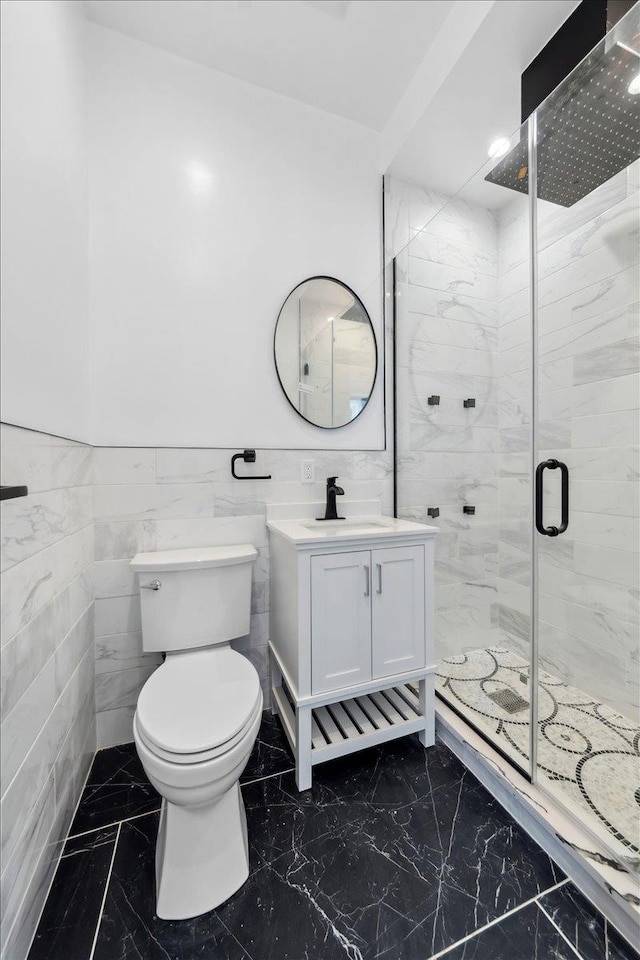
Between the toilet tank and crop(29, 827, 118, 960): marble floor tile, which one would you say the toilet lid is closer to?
the toilet tank

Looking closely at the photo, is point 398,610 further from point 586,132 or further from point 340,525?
Answer: point 586,132

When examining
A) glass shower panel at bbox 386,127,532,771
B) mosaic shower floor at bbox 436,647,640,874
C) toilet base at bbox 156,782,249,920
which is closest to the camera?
toilet base at bbox 156,782,249,920

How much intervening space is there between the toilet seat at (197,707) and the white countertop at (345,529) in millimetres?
464

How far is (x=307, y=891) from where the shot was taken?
38.3 inches

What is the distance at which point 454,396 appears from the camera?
195 cm

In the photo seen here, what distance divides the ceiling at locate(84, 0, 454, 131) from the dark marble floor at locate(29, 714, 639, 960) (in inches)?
112

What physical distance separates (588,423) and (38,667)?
81.3 inches

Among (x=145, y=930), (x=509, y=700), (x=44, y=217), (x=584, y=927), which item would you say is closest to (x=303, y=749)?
(x=145, y=930)

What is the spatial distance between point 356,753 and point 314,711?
0.71 ft

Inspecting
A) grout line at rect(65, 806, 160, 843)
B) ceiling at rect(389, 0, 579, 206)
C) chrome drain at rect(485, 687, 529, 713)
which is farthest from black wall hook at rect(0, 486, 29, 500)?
ceiling at rect(389, 0, 579, 206)

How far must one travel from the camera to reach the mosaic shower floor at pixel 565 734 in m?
1.08

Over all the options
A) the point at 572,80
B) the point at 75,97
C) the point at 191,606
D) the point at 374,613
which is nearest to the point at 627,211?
the point at 572,80

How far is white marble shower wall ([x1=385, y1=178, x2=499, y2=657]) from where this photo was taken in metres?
1.93

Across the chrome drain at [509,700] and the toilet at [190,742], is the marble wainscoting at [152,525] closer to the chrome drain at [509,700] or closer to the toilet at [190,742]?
the toilet at [190,742]
